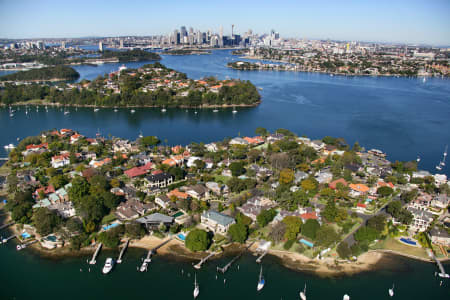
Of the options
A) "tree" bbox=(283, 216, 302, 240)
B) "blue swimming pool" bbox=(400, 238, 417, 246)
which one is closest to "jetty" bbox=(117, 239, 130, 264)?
"tree" bbox=(283, 216, 302, 240)

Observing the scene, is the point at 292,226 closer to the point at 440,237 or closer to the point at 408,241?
the point at 408,241

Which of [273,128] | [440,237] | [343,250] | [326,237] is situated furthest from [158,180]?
[273,128]

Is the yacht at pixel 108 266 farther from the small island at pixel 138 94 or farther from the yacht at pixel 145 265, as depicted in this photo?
the small island at pixel 138 94

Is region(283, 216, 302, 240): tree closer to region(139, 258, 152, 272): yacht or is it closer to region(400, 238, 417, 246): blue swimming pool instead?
region(400, 238, 417, 246): blue swimming pool

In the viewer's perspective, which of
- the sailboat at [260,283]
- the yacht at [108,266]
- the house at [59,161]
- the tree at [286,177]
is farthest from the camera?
the house at [59,161]

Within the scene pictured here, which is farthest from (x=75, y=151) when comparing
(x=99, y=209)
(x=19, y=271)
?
(x=19, y=271)

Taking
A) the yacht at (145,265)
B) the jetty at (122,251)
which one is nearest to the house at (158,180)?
the jetty at (122,251)
